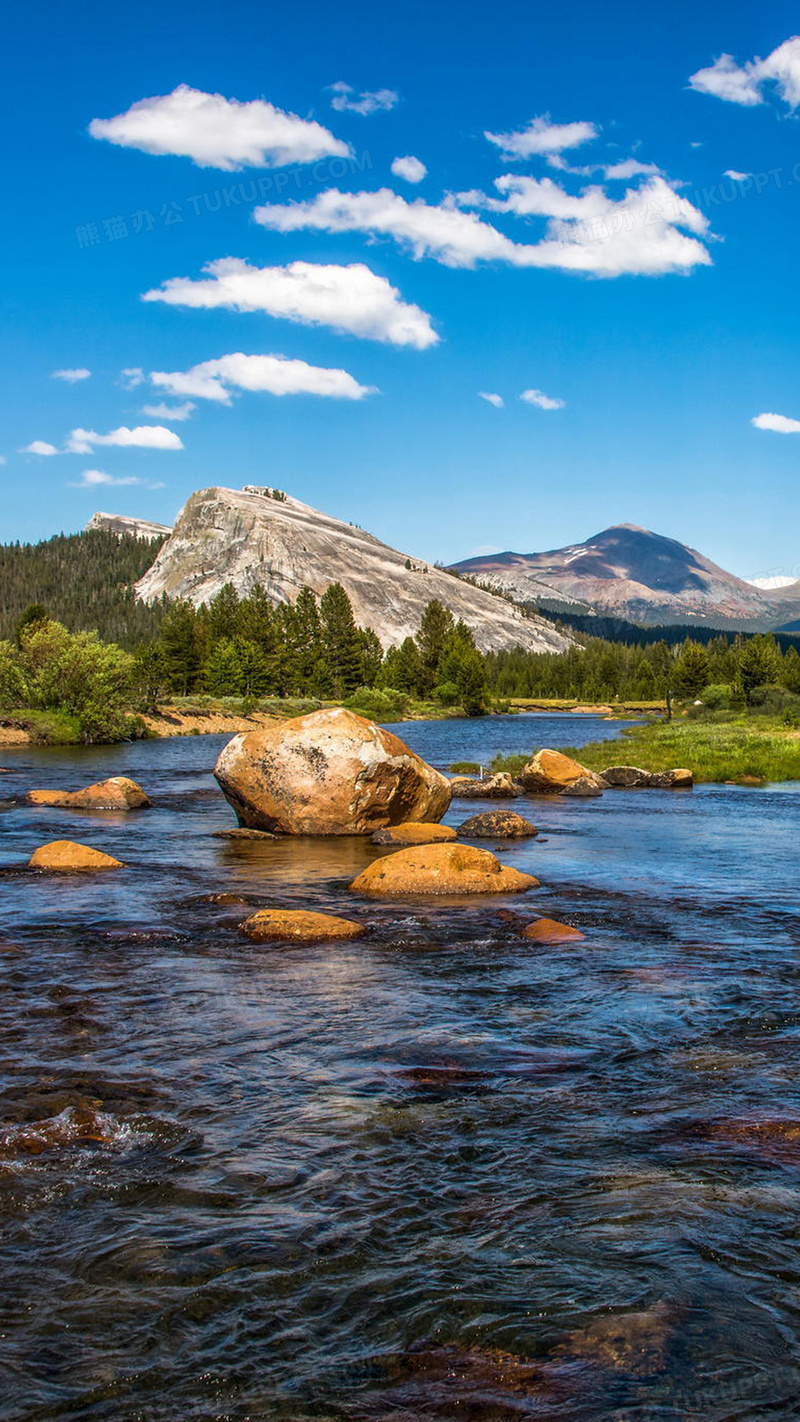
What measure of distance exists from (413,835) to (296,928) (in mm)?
9774

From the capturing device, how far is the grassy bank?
44.0m

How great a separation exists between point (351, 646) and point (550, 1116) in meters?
143

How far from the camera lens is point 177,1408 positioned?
433 cm

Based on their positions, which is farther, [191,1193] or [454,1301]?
[191,1193]

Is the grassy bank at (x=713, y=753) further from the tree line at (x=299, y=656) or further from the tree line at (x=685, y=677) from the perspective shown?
the tree line at (x=299, y=656)

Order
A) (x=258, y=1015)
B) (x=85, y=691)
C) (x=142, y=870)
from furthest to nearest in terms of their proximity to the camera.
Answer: (x=85, y=691), (x=142, y=870), (x=258, y=1015)

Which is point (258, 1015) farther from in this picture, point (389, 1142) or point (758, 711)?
point (758, 711)

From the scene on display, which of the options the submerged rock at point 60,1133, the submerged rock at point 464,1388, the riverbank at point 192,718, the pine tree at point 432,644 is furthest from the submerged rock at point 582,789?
the pine tree at point 432,644

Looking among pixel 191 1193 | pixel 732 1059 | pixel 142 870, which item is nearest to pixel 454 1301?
pixel 191 1193

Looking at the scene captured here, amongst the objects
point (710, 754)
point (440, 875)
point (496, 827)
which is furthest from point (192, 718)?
point (440, 875)

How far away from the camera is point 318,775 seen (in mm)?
23812

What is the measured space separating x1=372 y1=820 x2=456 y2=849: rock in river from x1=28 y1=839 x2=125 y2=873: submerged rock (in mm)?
6610

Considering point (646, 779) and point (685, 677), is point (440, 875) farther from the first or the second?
point (685, 677)

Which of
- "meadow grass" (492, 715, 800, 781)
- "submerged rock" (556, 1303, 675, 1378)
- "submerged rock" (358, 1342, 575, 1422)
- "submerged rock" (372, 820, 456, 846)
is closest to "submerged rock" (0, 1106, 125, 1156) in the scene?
"submerged rock" (358, 1342, 575, 1422)
